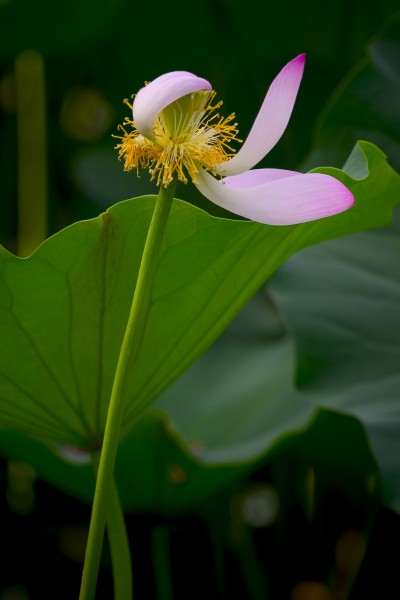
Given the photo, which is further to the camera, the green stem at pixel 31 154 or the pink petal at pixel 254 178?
the green stem at pixel 31 154

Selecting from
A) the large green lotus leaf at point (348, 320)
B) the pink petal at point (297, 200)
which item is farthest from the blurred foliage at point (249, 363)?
the pink petal at point (297, 200)

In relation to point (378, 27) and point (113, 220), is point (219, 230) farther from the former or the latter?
point (378, 27)

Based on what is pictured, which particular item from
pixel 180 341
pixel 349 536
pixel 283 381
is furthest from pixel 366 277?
pixel 349 536

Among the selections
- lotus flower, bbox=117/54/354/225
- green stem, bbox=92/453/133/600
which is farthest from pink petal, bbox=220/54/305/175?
green stem, bbox=92/453/133/600

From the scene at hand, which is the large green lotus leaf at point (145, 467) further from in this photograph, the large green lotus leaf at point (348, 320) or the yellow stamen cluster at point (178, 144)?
the yellow stamen cluster at point (178, 144)

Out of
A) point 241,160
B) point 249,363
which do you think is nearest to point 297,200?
point 241,160

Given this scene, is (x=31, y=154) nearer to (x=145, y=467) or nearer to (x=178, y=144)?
(x=145, y=467)

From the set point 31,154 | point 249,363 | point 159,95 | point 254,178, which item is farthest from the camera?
point 31,154
